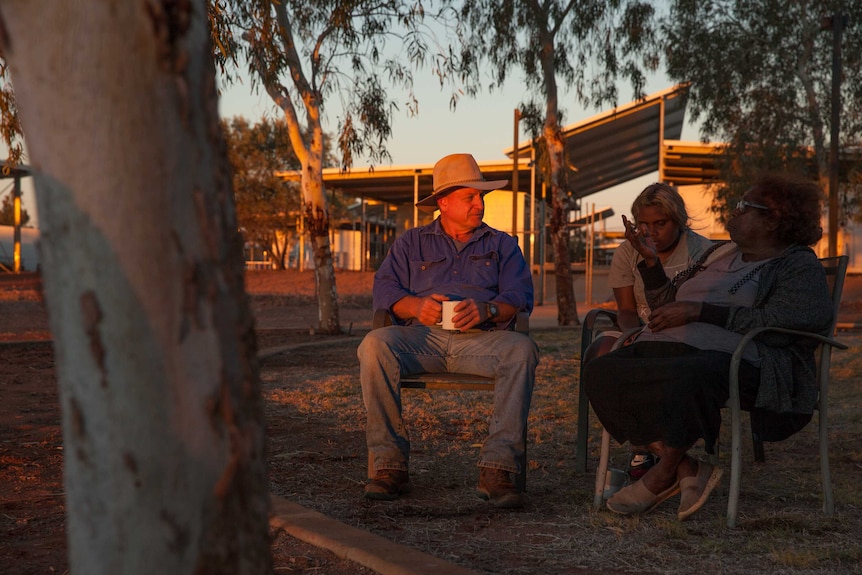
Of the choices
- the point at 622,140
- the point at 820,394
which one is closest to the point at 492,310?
the point at 820,394

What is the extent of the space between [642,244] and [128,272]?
269 centimetres

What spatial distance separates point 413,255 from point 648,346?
1204 mm

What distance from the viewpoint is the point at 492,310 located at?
4094 millimetres

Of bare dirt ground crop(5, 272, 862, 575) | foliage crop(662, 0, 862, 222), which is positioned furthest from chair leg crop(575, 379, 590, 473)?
foliage crop(662, 0, 862, 222)

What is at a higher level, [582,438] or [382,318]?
[382,318]

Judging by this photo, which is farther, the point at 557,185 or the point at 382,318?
the point at 557,185

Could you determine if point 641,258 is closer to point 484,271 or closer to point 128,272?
point 484,271

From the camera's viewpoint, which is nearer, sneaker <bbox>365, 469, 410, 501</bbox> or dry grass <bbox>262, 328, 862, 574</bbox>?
dry grass <bbox>262, 328, 862, 574</bbox>

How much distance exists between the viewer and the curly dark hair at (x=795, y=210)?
363 cm

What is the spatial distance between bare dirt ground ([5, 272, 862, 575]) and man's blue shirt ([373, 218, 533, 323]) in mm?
794

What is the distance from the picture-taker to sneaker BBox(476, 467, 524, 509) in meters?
3.52

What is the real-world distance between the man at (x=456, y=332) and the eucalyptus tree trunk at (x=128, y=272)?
2.26 m

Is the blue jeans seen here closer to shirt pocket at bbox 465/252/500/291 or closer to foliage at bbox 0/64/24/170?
shirt pocket at bbox 465/252/500/291

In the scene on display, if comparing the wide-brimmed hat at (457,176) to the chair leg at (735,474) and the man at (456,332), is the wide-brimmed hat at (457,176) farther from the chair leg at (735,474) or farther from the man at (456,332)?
the chair leg at (735,474)
